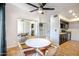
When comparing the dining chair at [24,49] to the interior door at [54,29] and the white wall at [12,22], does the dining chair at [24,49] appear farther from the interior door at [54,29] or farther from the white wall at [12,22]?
the interior door at [54,29]

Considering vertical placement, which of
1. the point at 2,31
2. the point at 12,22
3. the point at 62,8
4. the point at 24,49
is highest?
the point at 62,8

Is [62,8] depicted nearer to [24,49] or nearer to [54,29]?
[54,29]

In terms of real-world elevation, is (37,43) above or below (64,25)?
below

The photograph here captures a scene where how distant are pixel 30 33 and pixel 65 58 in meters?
0.67

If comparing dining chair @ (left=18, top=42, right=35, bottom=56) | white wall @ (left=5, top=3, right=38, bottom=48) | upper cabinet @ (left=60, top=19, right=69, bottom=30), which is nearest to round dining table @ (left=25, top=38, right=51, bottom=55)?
dining chair @ (left=18, top=42, right=35, bottom=56)

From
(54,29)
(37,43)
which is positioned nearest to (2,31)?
(37,43)

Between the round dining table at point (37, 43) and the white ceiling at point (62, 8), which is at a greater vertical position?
the white ceiling at point (62, 8)

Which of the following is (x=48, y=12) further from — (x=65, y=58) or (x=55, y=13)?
(x=65, y=58)

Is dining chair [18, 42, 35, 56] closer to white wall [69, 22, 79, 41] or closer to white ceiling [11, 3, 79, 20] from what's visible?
white ceiling [11, 3, 79, 20]

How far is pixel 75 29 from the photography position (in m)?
1.64

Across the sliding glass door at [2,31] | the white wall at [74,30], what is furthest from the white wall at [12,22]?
the white wall at [74,30]

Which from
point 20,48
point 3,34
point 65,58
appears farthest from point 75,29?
point 3,34

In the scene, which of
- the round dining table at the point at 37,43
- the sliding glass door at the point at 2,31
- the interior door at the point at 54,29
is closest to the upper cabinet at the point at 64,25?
the interior door at the point at 54,29

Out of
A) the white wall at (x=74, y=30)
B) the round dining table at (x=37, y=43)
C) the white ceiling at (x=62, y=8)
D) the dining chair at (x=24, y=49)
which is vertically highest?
the white ceiling at (x=62, y=8)
